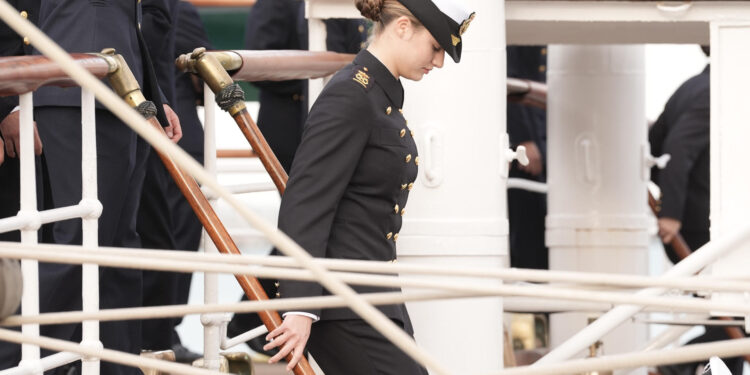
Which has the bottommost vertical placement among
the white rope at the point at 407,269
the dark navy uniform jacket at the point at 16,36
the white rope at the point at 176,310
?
the white rope at the point at 176,310

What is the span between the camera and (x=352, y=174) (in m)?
2.69

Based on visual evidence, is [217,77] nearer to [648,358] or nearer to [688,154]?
[648,358]

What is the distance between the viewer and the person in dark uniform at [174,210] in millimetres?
4391

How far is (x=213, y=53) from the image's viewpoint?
3.18m

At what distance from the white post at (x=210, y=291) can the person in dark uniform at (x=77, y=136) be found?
0.20m

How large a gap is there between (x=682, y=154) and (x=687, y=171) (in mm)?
80

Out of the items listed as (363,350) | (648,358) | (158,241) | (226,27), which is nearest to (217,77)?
(363,350)

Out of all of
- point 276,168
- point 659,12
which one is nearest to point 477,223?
point 276,168

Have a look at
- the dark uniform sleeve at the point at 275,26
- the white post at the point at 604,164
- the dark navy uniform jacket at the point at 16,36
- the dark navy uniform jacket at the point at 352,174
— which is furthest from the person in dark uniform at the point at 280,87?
the dark navy uniform jacket at the point at 352,174

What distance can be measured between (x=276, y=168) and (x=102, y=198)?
1.31 ft

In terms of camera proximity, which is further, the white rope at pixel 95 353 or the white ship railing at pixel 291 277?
the white rope at pixel 95 353

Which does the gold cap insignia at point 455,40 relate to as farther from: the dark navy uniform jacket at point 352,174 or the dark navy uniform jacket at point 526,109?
the dark navy uniform jacket at point 526,109

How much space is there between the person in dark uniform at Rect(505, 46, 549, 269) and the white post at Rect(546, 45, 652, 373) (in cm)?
125

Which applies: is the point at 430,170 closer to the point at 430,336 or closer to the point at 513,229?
the point at 430,336
